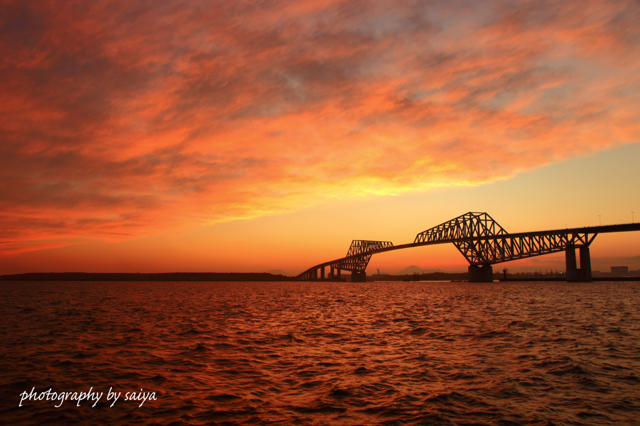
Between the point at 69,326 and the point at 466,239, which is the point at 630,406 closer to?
the point at 69,326

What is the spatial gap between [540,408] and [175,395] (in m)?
11.1

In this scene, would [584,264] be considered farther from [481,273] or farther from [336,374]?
[336,374]

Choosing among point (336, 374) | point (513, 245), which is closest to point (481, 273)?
point (513, 245)

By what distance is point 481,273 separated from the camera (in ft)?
504

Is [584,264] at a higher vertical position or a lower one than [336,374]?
higher

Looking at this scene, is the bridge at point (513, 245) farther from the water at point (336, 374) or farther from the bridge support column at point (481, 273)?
the water at point (336, 374)

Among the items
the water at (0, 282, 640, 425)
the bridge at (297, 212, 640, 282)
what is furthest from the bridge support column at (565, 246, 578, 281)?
the water at (0, 282, 640, 425)

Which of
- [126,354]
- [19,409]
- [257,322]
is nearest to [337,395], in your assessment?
[19,409]

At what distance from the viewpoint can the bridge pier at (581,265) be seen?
119m

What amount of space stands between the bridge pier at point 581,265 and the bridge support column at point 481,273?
1291 inches

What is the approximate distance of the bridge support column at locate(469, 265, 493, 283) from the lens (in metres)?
153

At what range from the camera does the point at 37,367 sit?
54.2 feet

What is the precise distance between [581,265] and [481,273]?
37996 mm

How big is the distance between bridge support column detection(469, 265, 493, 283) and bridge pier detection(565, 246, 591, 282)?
108 feet
